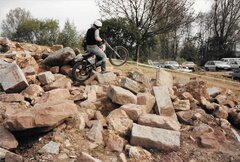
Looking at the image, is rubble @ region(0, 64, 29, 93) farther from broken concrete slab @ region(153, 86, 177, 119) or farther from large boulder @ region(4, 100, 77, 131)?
broken concrete slab @ region(153, 86, 177, 119)

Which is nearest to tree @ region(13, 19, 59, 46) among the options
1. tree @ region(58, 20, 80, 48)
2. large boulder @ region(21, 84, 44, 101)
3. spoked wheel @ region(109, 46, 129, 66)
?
tree @ region(58, 20, 80, 48)

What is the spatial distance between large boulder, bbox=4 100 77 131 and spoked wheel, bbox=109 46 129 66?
468 cm

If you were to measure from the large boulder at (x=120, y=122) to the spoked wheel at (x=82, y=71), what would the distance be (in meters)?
2.34

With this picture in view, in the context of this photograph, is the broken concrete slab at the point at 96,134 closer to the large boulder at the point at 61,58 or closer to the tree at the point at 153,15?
the large boulder at the point at 61,58

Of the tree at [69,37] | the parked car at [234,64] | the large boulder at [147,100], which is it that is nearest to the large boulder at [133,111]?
the large boulder at [147,100]

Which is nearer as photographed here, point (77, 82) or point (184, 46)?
point (77, 82)

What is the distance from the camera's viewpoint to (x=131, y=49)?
25.5 m

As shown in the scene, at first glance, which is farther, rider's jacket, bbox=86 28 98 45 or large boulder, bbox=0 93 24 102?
rider's jacket, bbox=86 28 98 45

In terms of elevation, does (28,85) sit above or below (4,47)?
below

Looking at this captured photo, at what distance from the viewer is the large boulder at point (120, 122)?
6.85m

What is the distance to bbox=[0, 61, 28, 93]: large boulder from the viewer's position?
8023mm

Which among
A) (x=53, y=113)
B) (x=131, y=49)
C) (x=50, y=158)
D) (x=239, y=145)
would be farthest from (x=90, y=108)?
(x=131, y=49)

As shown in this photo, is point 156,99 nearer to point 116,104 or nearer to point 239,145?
point 116,104

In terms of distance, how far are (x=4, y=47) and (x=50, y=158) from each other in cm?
817
